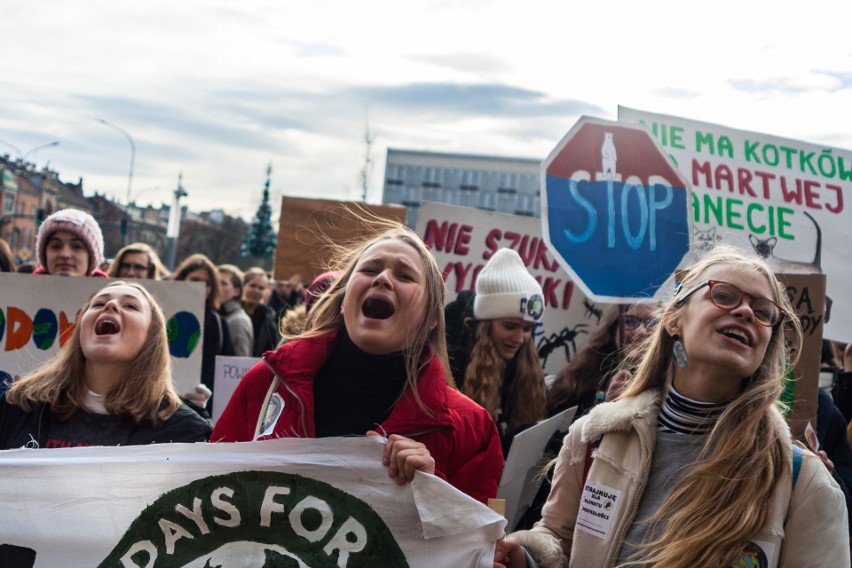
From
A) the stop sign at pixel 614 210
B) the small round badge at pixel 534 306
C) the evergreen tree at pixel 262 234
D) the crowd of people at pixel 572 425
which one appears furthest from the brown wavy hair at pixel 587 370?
the evergreen tree at pixel 262 234

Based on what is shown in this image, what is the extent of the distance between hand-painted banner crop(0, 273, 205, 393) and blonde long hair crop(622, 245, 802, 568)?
9.68ft

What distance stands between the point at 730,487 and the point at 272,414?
124 centimetres

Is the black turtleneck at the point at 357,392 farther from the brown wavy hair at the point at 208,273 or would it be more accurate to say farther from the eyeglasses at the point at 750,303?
the brown wavy hair at the point at 208,273

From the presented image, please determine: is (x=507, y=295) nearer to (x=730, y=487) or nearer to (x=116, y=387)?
(x=116, y=387)

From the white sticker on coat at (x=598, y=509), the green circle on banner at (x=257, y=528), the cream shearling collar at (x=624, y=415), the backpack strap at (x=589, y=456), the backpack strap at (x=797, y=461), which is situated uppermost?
the cream shearling collar at (x=624, y=415)

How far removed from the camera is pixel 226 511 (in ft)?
8.22

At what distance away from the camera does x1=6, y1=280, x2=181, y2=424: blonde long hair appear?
307 cm

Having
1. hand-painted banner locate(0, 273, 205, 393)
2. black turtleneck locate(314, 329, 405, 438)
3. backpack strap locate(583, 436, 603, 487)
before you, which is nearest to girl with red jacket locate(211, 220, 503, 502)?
black turtleneck locate(314, 329, 405, 438)

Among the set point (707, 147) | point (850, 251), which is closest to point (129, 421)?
point (707, 147)

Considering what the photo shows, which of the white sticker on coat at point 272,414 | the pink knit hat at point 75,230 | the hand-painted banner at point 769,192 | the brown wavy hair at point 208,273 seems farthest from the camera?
the brown wavy hair at point 208,273

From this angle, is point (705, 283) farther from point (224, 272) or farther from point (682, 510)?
point (224, 272)

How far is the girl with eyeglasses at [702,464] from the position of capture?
216 centimetres

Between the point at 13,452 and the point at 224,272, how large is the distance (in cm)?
491

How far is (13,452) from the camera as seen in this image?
2.61 metres
